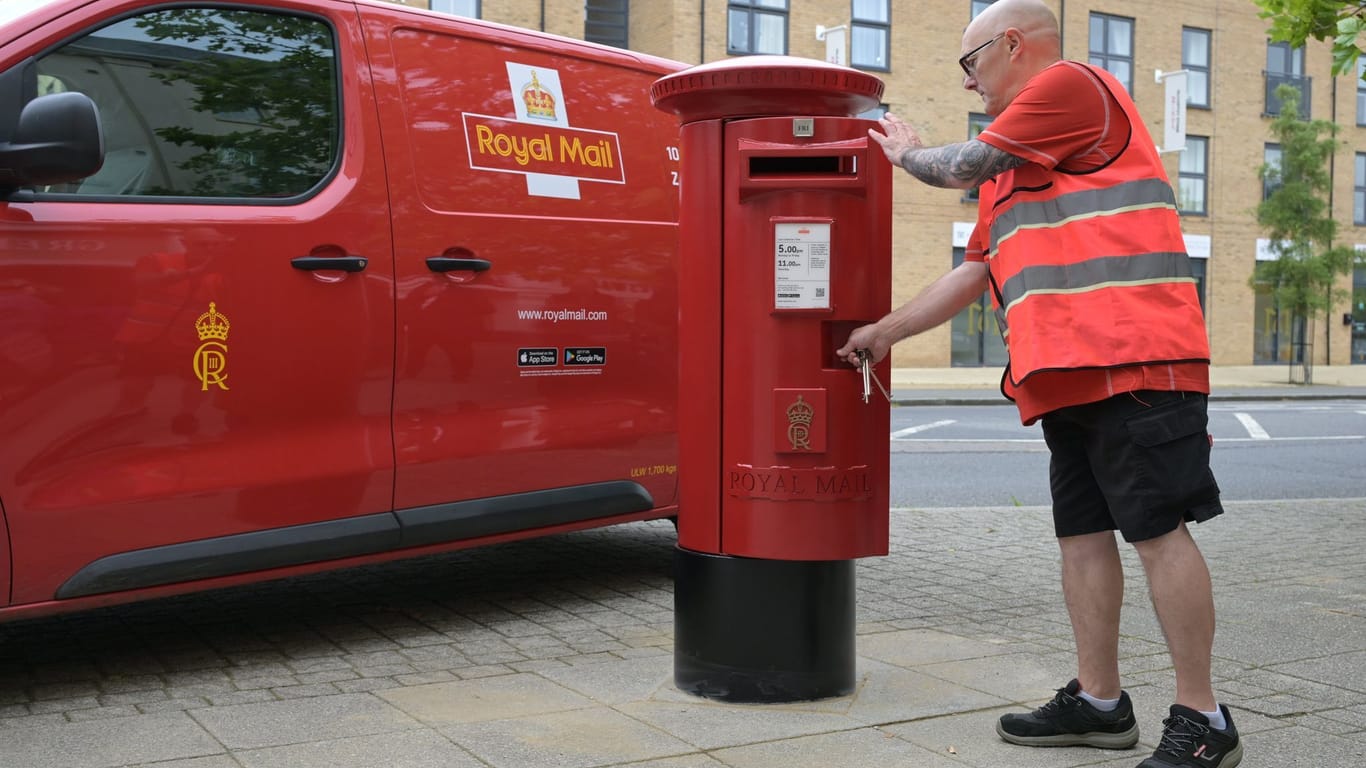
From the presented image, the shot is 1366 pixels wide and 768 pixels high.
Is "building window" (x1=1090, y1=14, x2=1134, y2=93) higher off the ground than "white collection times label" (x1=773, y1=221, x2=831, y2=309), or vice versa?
"building window" (x1=1090, y1=14, x2=1134, y2=93)

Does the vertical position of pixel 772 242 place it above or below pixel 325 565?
above

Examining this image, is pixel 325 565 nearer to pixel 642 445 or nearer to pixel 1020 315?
pixel 642 445

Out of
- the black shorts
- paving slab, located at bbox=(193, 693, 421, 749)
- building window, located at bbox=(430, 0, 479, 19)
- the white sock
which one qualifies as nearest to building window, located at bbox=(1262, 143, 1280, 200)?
building window, located at bbox=(430, 0, 479, 19)

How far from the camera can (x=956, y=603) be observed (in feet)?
18.0

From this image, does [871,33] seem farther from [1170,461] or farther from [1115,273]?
[1170,461]

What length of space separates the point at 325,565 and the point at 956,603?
8.22 feet

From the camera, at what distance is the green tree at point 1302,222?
29266 mm

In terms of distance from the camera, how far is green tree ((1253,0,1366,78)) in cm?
653

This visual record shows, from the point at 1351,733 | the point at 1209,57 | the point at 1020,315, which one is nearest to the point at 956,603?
the point at 1351,733

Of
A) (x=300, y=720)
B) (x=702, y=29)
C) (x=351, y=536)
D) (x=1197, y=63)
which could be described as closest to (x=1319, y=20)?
(x=351, y=536)

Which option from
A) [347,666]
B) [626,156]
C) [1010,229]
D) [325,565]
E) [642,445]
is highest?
[626,156]

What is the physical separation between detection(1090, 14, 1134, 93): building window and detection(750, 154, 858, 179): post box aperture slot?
30.9 metres

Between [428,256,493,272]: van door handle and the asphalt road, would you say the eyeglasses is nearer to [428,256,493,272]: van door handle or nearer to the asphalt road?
[428,256,493,272]: van door handle

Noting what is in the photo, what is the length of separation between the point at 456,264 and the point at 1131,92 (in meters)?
30.6
